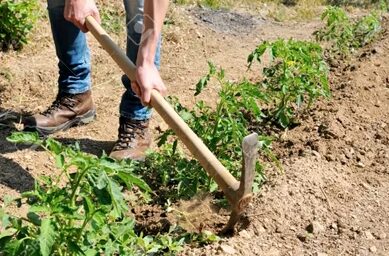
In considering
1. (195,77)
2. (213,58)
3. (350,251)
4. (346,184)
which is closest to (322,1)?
(213,58)

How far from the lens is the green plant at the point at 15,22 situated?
445 cm

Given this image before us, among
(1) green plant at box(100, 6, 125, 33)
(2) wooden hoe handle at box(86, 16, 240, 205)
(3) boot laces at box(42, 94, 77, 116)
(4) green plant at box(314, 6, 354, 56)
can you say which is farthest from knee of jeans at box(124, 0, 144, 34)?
(4) green plant at box(314, 6, 354, 56)

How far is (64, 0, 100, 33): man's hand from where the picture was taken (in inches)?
132

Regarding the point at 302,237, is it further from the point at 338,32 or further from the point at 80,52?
the point at 338,32

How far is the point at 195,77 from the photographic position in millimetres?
4656

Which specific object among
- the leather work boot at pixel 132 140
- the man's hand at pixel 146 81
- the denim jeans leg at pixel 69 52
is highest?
the man's hand at pixel 146 81

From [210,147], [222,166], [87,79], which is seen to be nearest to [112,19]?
[87,79]

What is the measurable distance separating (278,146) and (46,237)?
1.87 meters

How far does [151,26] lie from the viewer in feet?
9.37

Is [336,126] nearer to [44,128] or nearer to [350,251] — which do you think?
[350,251]

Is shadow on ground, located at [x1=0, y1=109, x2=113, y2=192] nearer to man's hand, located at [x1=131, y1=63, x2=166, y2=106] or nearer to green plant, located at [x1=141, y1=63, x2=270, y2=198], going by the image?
green plant, located at [x1=141, y1=63, x2=270, y2=198]

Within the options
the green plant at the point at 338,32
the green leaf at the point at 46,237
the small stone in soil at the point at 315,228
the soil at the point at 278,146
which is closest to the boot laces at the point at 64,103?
the soil at the point at 278,146

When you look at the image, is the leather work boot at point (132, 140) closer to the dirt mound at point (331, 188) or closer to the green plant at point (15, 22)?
the dirt mound at point (331, 188)

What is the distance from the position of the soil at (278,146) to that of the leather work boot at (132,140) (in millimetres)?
219
